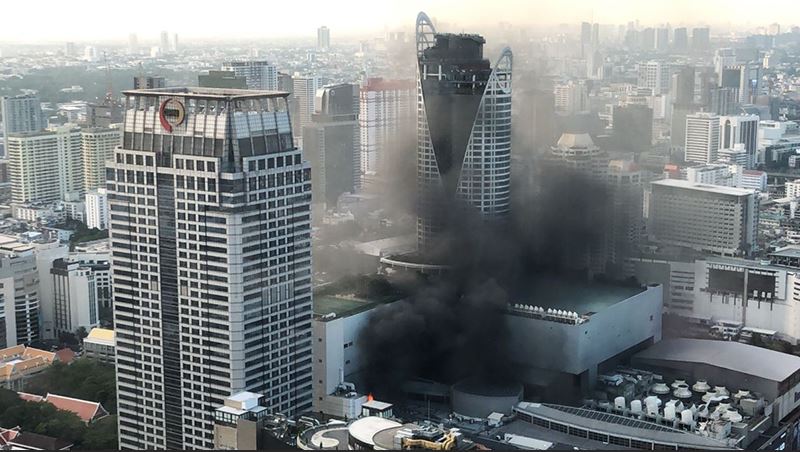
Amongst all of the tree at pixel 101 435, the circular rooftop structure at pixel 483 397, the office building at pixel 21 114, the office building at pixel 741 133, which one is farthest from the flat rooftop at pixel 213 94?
the office building at pixel 741 133

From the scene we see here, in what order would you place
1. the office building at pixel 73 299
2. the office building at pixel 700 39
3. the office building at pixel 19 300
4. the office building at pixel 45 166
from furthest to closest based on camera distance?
the office building at pixel 45 166
the office building at pixel 700 39
the office building at pixel 73 299
the office building at pixel 19 300

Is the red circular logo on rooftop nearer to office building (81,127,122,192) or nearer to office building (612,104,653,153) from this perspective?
office building (612,104,653,153)

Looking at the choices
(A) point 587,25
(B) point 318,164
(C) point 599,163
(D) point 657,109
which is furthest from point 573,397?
(D) point 657,109

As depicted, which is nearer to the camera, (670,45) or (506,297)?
(506,297)

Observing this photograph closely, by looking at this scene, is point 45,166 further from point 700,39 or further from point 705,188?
point 700,39

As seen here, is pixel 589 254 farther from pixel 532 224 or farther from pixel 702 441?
pixel 702 441

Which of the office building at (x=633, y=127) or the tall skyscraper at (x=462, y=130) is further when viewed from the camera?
the office building at (x=633, y=127)

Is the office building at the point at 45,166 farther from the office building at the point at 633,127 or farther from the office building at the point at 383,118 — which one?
the office building at the point at 633,127
